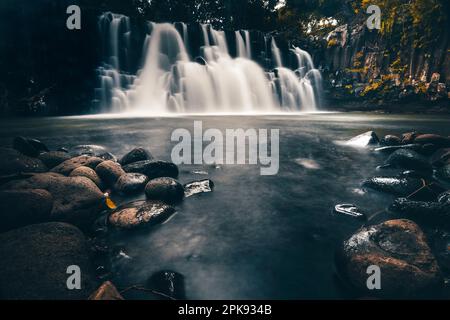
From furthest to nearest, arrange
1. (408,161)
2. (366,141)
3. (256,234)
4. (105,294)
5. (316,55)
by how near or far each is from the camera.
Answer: (316,55) < (366,141) < (408,161) < (256,234) < (105,294)

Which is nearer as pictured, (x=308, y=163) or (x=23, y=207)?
(x=23, y=207)

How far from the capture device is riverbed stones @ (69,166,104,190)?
5.35 m

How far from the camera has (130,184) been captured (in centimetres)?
545

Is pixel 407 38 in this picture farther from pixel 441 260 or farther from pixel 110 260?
pixel 110 260

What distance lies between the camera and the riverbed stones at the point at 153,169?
241 inches

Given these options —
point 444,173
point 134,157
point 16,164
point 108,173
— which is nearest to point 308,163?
point 444,173

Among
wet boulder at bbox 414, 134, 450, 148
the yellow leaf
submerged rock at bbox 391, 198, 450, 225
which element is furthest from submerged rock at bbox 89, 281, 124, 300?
wet boulder at bbox 414, 134, 450, 148

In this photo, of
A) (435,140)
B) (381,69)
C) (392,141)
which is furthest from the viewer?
(381,69)

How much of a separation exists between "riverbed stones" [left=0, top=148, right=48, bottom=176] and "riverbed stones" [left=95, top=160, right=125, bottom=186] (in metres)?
1.22

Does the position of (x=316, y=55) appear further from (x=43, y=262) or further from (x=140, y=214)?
(x=43, y=262)

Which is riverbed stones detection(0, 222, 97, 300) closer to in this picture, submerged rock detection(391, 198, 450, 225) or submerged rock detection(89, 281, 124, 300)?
submerged rock detection(89, 281, 124, 300)

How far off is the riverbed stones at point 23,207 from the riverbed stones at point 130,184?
1.47 metres

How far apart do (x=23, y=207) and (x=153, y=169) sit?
8.98 ft

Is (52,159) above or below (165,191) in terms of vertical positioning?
above
